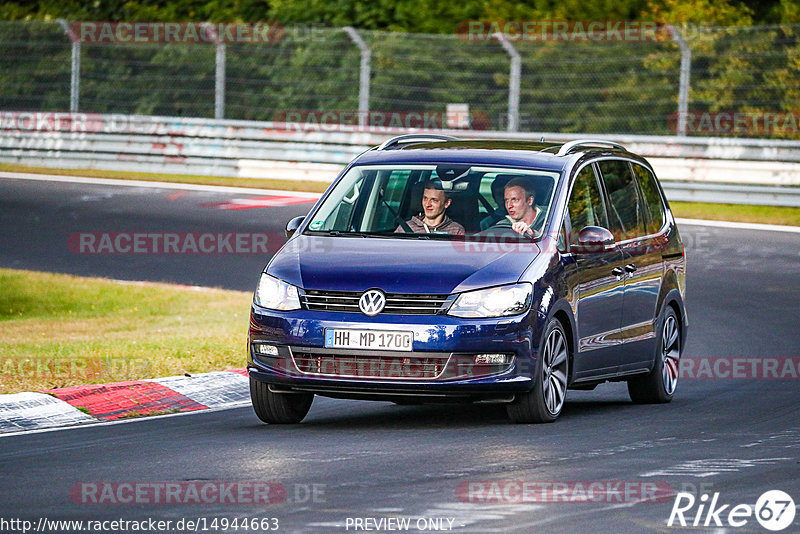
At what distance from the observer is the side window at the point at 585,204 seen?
10602mm

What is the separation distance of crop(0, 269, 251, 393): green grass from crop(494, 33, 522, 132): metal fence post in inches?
371

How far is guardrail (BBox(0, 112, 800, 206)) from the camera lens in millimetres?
24188

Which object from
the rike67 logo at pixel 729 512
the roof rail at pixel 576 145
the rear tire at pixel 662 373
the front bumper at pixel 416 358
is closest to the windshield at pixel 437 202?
the roof rail at pixel 576 145

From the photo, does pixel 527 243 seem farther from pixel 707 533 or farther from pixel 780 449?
pixel 707 533

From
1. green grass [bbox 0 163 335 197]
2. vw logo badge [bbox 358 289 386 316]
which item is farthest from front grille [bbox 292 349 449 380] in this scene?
green grass [bbox 0 163 335 197]

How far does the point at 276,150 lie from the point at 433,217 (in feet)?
58.3

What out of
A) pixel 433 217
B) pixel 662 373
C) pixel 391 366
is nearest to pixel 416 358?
pixel 391 366

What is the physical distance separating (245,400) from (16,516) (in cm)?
470

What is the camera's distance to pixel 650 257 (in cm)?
1157

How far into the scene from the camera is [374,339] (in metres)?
9.35

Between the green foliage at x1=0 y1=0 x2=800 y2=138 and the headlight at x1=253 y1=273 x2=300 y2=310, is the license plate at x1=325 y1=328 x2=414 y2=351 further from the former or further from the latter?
the green foliage at x1=0 y1=0 x2=800 y2=138

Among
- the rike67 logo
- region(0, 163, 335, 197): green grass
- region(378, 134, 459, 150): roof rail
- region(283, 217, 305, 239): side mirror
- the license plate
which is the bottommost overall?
region(0, 163, 335, 197): green grass

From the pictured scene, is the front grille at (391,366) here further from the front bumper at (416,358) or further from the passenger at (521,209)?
the passenger at (521,209)

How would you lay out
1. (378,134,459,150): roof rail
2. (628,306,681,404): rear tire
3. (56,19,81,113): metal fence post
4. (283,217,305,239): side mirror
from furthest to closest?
1. (56,19,81,113): metal fence post
2. (628,306,681,404): rear tire
3. (378,134,459,150): roof rail
4. (283,217,305,239): side mirror
